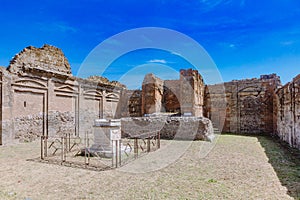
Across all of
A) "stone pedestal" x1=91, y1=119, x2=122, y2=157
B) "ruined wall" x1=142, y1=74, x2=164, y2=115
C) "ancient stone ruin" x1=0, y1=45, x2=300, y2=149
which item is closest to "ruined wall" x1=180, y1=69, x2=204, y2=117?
"ancient stone ruin" x1=0, y1=45, x2=300, y2=149

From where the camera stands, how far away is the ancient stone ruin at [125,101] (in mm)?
11547

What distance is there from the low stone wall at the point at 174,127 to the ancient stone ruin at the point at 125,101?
0.23ft

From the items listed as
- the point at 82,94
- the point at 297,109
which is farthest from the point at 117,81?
the point at 297,109

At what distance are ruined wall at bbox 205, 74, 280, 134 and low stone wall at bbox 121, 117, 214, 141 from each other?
5.83 m

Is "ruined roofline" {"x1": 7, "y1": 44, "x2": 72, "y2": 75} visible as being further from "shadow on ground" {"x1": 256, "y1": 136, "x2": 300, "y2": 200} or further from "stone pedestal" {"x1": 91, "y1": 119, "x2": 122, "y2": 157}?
"shadow on ground" {"x1": 256, "y1": 136, "x2": 300, "y2": 200}

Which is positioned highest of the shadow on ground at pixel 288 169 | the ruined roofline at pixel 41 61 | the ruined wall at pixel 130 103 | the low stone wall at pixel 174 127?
the ruined roofline at pixel 41 61

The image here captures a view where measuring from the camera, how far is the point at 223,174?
5766 millimetres

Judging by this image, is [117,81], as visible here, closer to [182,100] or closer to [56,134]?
[182,100]

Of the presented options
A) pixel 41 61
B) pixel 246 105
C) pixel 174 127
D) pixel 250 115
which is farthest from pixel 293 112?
pixel 41 61

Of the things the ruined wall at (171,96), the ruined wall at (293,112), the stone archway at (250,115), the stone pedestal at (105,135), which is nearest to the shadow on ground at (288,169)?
the ruined wall at (293,112)

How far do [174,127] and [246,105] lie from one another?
26.7 ft

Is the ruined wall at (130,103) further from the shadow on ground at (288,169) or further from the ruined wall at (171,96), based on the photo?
the shadow on ground at (288,169)

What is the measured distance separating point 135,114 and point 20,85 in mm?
12213

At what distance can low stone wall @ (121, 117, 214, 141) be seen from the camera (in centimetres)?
1236
